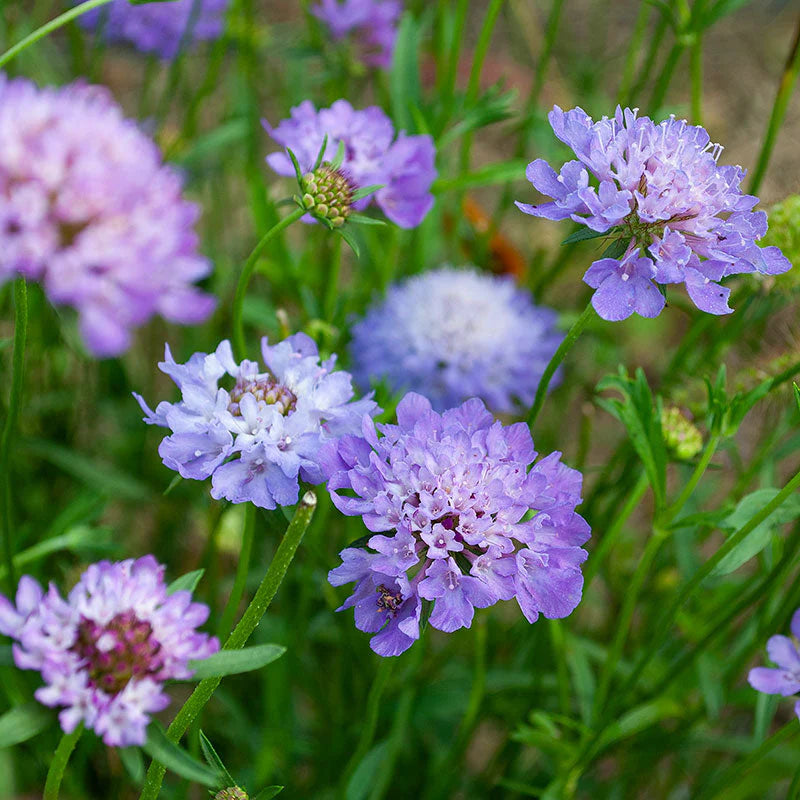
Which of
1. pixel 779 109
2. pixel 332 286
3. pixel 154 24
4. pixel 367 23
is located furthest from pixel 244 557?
pixel 154 24

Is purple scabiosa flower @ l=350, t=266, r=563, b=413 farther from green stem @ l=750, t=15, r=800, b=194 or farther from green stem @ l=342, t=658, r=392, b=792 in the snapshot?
green stem @ l=342, t=658, r=392, b=792

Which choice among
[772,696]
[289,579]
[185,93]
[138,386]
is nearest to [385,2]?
[185,93]

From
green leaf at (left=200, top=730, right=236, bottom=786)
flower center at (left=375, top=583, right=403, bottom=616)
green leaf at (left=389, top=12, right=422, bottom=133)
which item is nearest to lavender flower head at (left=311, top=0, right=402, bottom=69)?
green leaf at (left=389, top=12, right=422, bottom=133)

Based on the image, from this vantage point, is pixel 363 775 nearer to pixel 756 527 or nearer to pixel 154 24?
pixel 756 527

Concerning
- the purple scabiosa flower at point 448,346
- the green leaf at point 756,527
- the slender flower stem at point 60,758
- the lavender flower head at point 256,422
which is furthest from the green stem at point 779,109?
the slender flower stem at point 60,758

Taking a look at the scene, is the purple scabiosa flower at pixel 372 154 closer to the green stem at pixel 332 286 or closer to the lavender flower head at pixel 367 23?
the green stem at pixel 332 286

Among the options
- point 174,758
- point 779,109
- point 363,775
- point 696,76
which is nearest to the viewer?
point 174,758

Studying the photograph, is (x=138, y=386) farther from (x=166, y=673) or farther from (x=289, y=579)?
(x=166, y=673)
